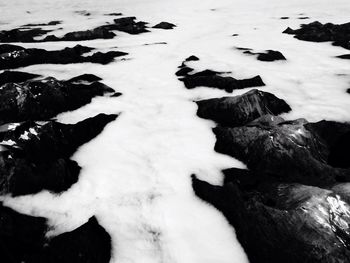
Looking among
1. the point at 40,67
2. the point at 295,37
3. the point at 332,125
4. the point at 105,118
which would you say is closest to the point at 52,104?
the point at 105,118

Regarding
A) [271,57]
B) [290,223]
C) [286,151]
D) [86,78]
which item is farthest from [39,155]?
[271,57]

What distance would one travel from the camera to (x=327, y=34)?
585 inches

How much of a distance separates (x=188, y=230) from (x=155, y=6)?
28324mm

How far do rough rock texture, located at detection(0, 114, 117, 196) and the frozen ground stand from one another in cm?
17

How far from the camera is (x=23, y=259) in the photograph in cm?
335

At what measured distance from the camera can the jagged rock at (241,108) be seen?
6.52 m

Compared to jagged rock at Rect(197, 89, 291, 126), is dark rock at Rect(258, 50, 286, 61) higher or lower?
lower

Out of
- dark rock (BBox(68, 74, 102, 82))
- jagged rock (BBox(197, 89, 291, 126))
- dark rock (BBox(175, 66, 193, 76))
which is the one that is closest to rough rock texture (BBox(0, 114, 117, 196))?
jagged rock (BBox(197, 89, 291, 126))

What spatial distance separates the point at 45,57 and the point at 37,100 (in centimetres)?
512

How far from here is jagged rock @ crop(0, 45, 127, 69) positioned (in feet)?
35.0

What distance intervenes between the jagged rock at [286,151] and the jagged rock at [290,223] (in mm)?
683

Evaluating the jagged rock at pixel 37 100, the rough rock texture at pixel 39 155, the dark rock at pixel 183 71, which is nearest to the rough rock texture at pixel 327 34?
the dark rock at pixel 183 71

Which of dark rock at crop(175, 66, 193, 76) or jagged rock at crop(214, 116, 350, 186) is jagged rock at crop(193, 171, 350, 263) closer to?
jagged rock at crop(214, 116, 350, 186)

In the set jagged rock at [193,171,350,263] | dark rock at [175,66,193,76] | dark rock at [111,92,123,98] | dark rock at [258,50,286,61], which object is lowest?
dark rock at [175,66,193,76]
